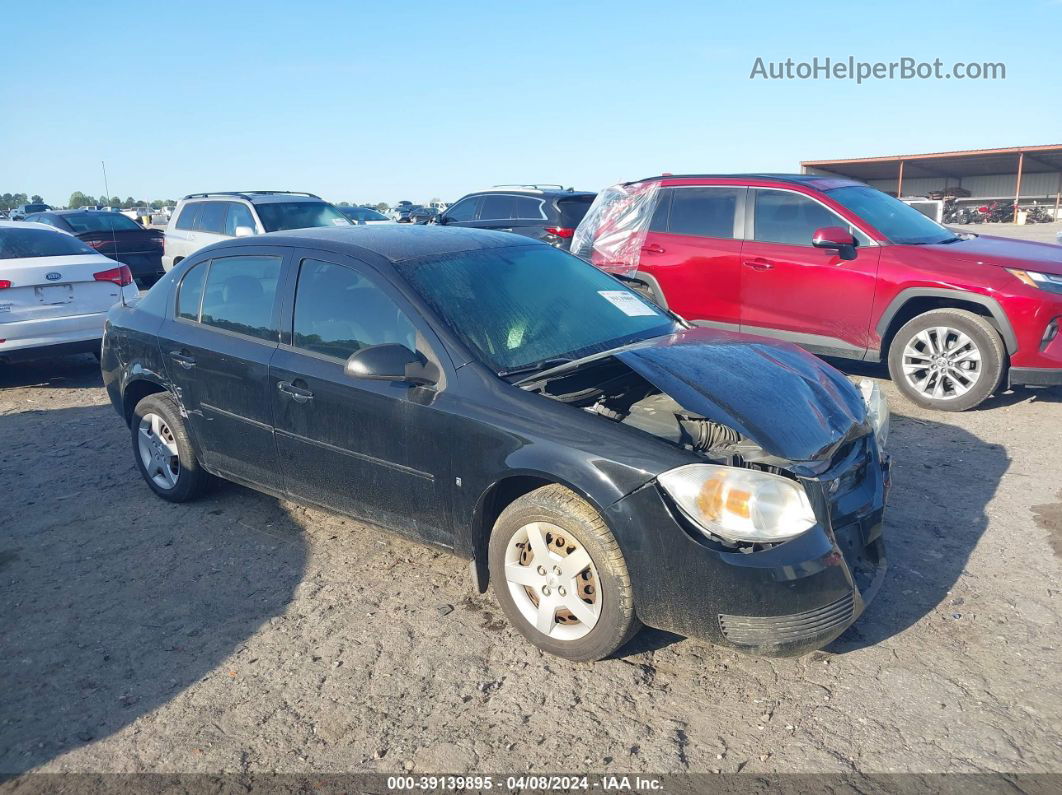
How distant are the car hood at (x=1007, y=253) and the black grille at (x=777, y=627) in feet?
15.2

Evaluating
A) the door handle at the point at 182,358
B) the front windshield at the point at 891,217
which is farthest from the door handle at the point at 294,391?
the front windshield at the point at 891,217

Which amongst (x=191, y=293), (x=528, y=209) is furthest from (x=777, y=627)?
(x=528, y=209)

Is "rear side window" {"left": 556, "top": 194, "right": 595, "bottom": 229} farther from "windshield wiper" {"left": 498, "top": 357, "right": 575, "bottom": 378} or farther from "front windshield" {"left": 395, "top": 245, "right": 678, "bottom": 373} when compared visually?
"windshield wiper" {"left": 498, "top": 357, "right": 575, "bottom": 378}

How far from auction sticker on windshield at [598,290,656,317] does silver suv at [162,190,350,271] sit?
810 centimetres

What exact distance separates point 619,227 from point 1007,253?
3543 mm

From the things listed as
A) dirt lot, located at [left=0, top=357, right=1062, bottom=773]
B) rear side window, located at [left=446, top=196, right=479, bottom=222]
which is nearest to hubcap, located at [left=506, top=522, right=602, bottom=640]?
dirt lot, located at [left=0, top=357, right=1062, bottom=773]

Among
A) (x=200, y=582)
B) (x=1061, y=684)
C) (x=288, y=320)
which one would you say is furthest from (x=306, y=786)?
(x=1061, y=684)

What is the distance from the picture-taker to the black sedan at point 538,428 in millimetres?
3016

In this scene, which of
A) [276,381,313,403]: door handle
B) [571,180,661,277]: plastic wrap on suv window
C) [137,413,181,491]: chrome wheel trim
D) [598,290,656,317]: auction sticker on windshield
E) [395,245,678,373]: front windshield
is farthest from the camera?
[571,180,661,277]: plastic wrap on suv window

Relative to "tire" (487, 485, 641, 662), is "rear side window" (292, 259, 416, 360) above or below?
above

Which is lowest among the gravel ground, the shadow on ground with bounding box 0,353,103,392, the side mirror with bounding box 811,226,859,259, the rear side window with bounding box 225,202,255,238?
the shadow on ground with bounding box 0,353,103,392

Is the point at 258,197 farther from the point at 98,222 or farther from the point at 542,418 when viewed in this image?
the point at 542,418

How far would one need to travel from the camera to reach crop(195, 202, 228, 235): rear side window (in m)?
12.3

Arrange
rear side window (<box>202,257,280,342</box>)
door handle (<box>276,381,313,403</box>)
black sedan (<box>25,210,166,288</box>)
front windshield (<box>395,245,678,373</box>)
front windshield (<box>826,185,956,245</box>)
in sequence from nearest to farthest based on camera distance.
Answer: front windshield (<box>395,245,678,373</box>)
door handle (<box>276,381,313,403</box>)
rear side window (<box>202,257,280,342</box>)
front windshield (<box>826,185,956,245</box>)
black sedan (<box>25,210,166,288</box>)
